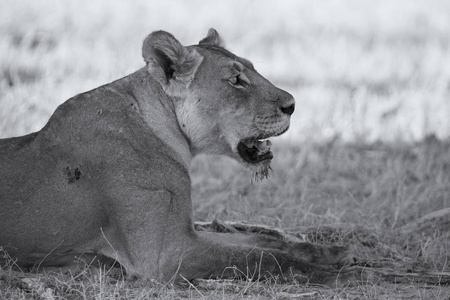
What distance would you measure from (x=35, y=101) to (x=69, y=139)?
12.2 feet

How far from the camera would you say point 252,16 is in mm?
11367

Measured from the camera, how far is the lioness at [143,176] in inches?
169

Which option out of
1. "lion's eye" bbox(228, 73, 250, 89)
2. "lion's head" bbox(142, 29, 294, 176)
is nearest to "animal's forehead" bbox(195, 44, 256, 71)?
"lion's head" bbox(142, 29, 294, 176)

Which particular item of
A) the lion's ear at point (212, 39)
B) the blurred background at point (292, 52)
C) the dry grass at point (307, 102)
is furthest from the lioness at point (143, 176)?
the blurred background at point (292, 52)

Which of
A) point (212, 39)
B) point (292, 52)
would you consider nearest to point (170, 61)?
point (212, 39)

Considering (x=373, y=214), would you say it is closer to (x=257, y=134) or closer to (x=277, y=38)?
(x=257, y=134)

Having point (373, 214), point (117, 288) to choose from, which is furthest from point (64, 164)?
point (373, 214)

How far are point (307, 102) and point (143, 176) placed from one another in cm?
458

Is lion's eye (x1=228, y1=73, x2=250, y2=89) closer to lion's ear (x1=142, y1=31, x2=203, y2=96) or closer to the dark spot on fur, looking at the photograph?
lion's ear (x1=142, y1=31, x2=203, y2=96)

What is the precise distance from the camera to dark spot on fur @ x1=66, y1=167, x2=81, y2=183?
4.37m

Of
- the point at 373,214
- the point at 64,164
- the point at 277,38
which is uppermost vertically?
the point at 277,38

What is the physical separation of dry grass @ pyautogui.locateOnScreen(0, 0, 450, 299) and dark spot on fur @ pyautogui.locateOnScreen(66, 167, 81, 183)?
476 millimetres

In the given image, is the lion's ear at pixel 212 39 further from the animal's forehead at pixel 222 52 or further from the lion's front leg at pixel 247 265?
the lion's front leg at pixel 247 265

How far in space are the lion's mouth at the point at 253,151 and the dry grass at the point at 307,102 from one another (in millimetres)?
804
